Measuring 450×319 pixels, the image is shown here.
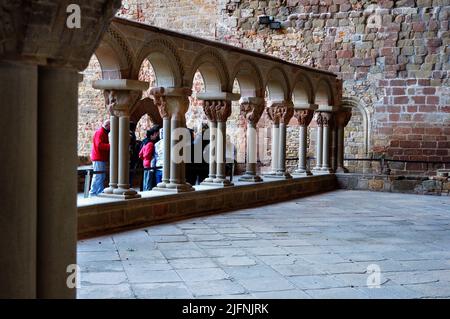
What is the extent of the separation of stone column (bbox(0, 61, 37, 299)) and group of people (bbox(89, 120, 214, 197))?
192 inches

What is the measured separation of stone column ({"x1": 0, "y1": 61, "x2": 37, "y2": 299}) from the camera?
7.24ft

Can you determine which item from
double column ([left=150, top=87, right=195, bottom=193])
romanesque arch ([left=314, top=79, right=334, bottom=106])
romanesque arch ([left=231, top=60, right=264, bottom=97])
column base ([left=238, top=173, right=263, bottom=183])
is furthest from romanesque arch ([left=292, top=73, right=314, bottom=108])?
double column ([left=150, top=87, right=195, bottom=193])

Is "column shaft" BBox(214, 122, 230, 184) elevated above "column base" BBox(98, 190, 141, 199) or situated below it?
above

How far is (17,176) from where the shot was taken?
7.29ft

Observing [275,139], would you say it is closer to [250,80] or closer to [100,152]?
[250,80]

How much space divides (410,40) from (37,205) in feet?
41.8

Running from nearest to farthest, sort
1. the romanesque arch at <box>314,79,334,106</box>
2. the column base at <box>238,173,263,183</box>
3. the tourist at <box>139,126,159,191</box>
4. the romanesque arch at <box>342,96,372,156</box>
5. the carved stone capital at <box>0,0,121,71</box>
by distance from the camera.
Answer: the carved stone capital at <box>0,0,121,71</box>
the tourist at <box>139,126,159,191</box>
the column base at <box>238,173,263,183</box>
the romanesque arch at <box>314,79,334,106</box>
the romanesque arch at <box>342,96,372,156</box>

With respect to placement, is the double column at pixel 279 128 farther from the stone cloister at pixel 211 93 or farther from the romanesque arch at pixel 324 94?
the romanesque arch at pixel 324 94

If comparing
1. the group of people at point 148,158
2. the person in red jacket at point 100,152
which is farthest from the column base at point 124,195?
the person in red jacket at point 100,152

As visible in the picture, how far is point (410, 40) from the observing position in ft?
45.3

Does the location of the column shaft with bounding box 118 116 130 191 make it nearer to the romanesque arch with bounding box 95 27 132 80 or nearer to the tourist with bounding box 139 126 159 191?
the romanesque arch with bounding box 95 27 132 80

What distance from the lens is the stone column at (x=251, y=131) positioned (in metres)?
9.22
